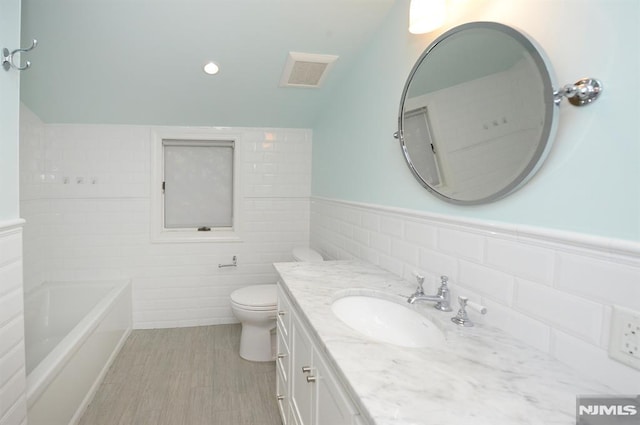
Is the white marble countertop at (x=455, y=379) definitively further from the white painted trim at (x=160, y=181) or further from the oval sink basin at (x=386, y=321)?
the white painted trim at (x=160, y=181)

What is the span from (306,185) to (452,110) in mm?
2181

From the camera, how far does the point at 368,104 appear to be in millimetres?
2096

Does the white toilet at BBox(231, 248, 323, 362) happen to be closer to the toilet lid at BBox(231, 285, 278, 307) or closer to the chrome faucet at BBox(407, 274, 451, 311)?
the toilet lid at BBox(231, 285, 278, 307)

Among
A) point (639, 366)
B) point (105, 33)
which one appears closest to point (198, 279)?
point (105, 33)

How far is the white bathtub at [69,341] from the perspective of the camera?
5.25ft

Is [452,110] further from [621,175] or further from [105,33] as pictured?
[105,33]

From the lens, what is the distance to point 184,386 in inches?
88.6

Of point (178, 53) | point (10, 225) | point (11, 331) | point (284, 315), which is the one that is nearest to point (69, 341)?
point (11, 331)

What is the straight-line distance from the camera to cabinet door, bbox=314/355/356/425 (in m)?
0.85

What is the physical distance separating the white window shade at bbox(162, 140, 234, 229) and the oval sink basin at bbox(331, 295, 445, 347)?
2.30 metres

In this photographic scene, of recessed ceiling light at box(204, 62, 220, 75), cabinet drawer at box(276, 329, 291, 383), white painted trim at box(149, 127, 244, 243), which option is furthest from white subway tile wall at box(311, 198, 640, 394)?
white painted trim at box(149, 127, 244, 243)

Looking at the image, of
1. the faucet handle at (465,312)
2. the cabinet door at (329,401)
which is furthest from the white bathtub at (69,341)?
the faucet handle at (465,312)

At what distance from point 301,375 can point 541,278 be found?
0.92 meters

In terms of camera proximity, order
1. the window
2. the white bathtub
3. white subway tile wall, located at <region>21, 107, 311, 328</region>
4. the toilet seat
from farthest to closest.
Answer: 1. the window
2. white subway tile wall, located at <region>21, 107, 311, 328</region>
3. the toilet seat
4. the white bathtub
